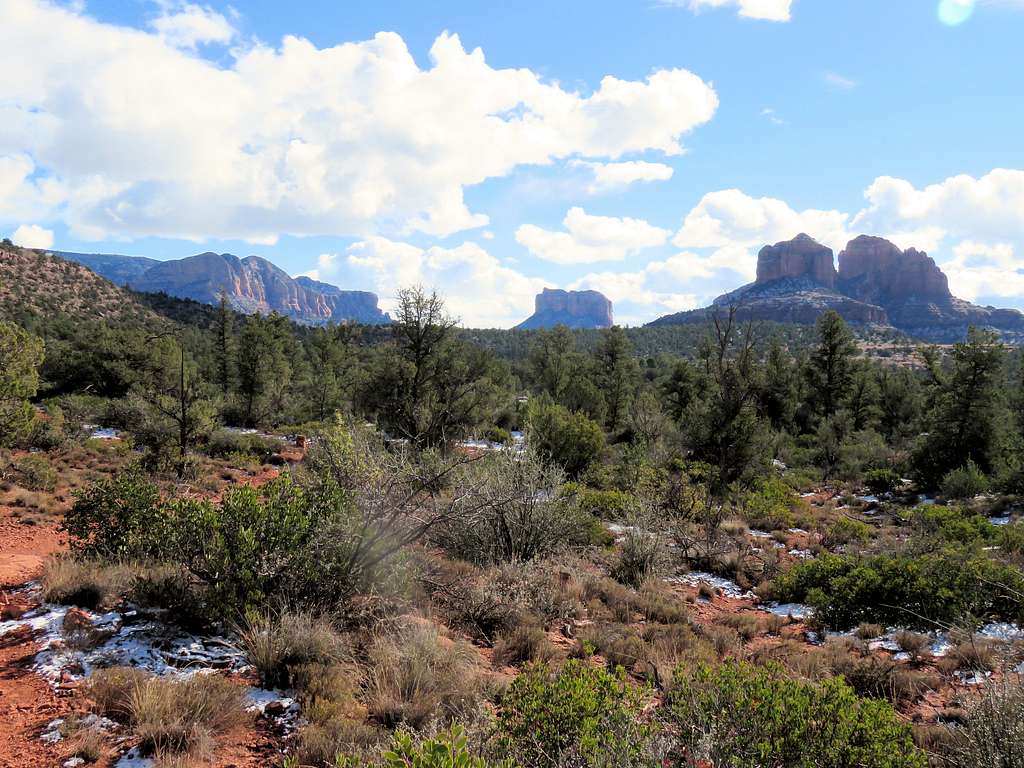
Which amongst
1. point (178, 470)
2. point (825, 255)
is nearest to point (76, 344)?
point (178, 470)

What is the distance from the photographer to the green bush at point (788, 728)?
10.7 ft

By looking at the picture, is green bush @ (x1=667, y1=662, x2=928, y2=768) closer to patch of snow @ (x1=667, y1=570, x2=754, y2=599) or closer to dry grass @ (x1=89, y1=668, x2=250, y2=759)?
dry grass @ (x1=89, y1=668, x2=250, y2=759)

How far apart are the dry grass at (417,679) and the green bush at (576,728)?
77 centimetres

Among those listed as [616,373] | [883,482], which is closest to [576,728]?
[883,482]

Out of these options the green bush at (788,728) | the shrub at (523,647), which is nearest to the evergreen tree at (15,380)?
the shrub at (523,647)

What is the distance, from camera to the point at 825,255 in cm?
18038

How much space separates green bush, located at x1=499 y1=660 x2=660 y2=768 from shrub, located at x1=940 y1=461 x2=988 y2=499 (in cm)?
2219

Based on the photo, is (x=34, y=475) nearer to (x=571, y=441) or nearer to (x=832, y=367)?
(x=571, y=441)

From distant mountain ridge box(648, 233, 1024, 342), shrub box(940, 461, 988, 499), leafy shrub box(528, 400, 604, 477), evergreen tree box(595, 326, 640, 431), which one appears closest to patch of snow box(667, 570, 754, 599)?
leafy shrub box(528, 400, 604, 477)

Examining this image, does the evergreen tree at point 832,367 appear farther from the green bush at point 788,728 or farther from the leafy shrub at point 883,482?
the green bush at point 788,728

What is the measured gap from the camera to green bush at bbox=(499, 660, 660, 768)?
3.11 m

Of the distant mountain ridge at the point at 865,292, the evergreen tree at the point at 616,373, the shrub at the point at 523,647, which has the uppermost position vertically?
the distant mountain ridge at the point at 865,292

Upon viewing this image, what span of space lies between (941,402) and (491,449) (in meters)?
23.3

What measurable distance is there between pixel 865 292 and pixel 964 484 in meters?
184
